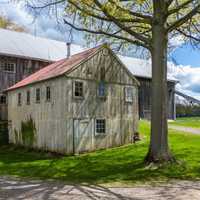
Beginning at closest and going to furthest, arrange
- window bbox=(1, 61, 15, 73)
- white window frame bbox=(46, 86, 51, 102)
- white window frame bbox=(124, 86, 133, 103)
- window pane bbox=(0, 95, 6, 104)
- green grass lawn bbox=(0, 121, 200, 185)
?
1. green grass lawn bbox=(0, 121, 200, 185)
2. white window frame bbox=(46, 86, 51, 102)
3. white window frame bbox=(124, 86, 133, 103)
4. window bbox=(1, 61, 15, 73)
5. window pane bbox=(0, 95, 6, 104)

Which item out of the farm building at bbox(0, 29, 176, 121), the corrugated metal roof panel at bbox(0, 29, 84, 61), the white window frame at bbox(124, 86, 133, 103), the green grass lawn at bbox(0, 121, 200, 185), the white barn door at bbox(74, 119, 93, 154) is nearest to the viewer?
the green grass lawn at bbox(0, 121, 200, 185)

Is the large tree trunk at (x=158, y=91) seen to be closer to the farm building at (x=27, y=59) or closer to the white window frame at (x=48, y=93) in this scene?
A: the white window frame at (x=48, y=93)

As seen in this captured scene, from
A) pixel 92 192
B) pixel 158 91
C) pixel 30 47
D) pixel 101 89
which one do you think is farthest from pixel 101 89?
pixel 92 192

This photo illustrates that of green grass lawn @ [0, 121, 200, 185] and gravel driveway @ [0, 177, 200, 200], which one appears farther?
green grass lawn @ [0, 121, 200, 185]

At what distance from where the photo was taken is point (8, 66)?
3164 cm

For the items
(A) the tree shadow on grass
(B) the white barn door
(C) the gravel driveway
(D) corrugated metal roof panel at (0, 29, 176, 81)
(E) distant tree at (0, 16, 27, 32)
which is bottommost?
(A) the tree shadow on grass

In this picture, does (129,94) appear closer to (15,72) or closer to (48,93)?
(48,93)

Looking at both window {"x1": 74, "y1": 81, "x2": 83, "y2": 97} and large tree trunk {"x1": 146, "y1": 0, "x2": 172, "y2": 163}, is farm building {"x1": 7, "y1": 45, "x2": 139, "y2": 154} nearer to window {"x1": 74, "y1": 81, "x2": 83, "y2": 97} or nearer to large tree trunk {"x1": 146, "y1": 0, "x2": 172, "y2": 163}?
window {"x1": 74, "y1": 81, "x2": 83, "y2": 97}

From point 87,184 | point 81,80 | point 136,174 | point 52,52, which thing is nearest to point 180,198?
point 87,184

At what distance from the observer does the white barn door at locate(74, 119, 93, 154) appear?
73.6 ft

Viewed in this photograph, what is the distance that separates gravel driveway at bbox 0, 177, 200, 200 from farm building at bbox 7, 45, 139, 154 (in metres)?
10.4

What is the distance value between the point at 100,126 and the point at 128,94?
366 centimetres

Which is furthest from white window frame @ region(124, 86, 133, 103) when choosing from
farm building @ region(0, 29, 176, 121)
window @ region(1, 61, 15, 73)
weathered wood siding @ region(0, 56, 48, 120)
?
window @ region(1, 61, 15, 73)

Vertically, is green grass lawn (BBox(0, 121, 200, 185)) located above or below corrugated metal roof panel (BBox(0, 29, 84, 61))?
below
